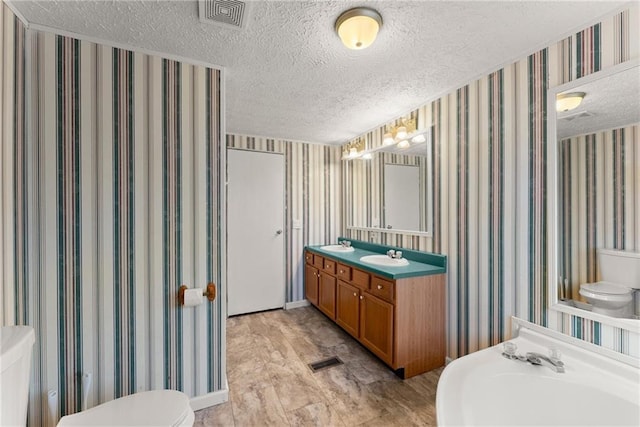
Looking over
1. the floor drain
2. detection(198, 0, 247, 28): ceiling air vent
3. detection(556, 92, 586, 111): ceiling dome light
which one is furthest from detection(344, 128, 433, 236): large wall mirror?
detection(198, 0, 247, 28): ceiling air vent

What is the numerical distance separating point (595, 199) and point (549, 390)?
0.99 meters

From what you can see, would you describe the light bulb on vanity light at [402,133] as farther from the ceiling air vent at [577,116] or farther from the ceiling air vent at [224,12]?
the ceiling air vent at [224,12]

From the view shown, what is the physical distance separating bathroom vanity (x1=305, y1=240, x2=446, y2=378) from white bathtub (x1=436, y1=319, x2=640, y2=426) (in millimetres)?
645

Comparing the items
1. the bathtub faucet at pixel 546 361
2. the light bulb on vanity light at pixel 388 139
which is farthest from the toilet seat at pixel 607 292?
the light bulb on vanity light at pixel 388 139

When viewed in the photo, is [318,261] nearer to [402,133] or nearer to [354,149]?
[354,149]

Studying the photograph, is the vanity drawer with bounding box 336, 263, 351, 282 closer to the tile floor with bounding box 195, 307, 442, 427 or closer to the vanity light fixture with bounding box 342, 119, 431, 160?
the tile floor with bounding box 195, 307, 442, 427

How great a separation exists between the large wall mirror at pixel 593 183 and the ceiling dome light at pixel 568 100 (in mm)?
13

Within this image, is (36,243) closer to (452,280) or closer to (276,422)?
(276,422)

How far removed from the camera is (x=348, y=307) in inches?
104

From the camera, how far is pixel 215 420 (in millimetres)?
1676

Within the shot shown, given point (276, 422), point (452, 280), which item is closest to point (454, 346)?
point (452, 280)

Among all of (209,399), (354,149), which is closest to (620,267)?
(209,399)

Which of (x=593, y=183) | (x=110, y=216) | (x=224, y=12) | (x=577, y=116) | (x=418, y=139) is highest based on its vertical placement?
(x=224, y=12)

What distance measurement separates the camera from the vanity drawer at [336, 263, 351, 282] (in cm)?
264
